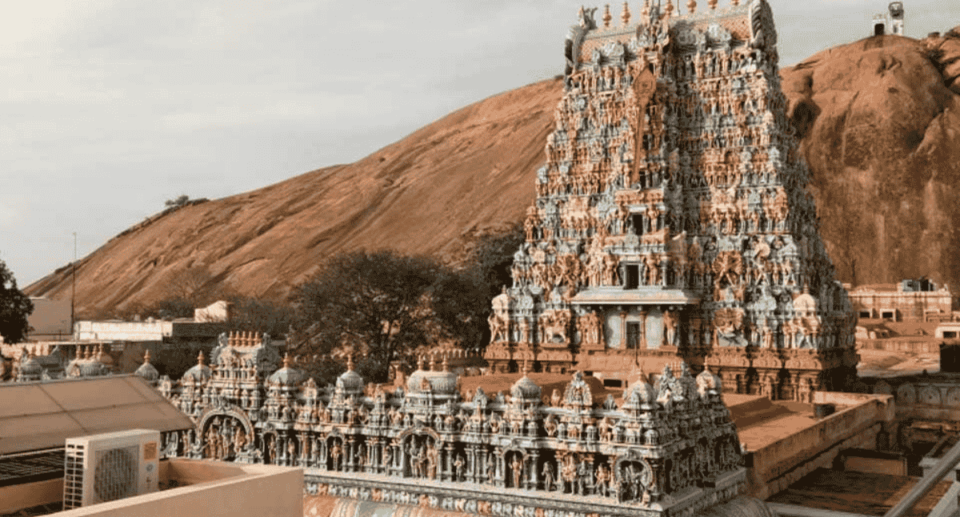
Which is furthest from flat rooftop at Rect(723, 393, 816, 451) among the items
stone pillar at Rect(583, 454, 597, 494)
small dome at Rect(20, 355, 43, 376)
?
small dome at Rect(20, 355, 43, 376)

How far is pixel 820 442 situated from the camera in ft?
81.5

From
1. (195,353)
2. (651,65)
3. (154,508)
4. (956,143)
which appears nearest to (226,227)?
(195,353)

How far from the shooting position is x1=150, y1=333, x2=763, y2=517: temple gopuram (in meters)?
17.0

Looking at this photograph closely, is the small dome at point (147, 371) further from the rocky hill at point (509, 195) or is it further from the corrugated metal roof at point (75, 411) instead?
the rocky hill at point (509, 195)

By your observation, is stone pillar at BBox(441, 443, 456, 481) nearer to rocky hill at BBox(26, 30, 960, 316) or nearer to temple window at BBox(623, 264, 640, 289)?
temple window at BBox(623, 264, 640, 289)

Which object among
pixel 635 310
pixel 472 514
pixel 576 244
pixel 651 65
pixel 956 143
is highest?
pixel 956 143

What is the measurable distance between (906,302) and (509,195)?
38524mm

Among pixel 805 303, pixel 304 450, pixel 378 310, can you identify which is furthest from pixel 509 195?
pixel 304 450

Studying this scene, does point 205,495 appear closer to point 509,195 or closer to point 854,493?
point 854,493

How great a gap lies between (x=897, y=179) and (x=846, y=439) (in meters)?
67.5

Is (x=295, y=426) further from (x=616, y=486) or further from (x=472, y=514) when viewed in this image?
(x=616, y=486)

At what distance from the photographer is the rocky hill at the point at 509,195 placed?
8625 centimetres

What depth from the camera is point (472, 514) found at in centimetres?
1820

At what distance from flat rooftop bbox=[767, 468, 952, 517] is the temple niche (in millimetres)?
7486
